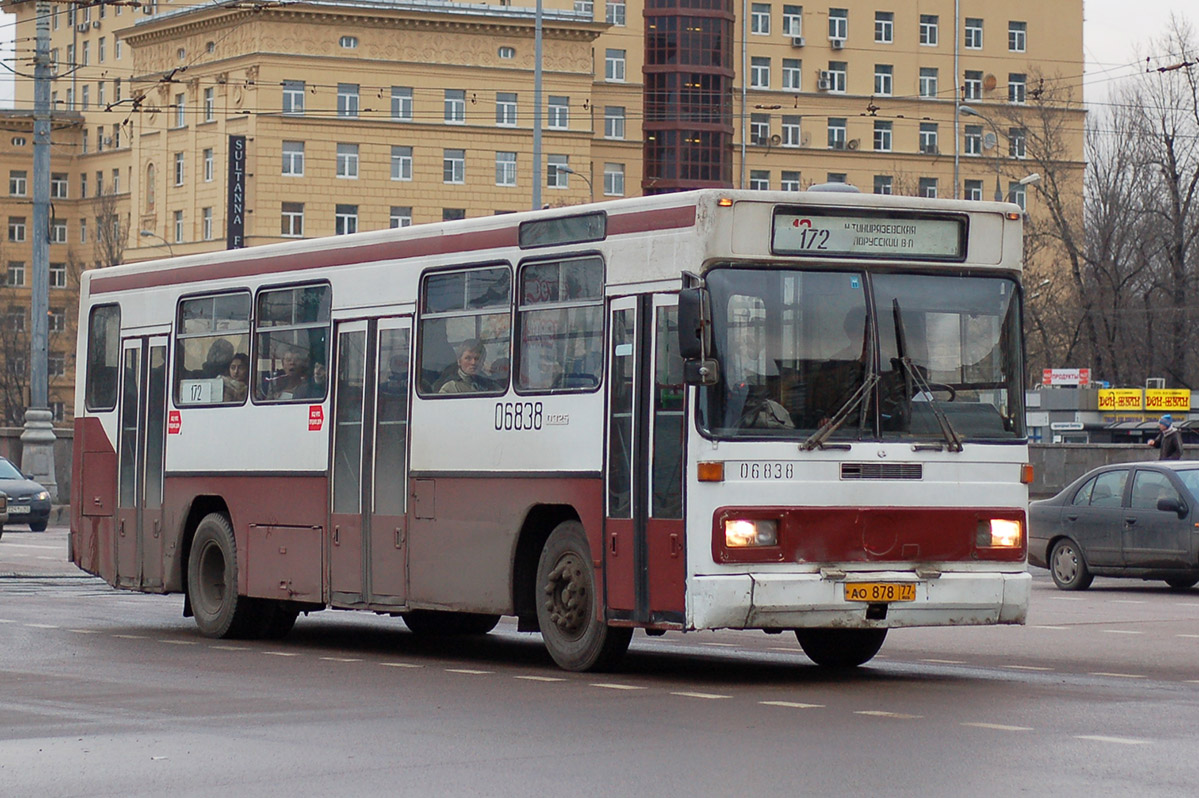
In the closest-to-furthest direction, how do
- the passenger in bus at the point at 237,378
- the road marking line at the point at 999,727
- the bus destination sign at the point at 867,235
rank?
the road marking line at the point at 999,727 < the bus destination sign at the point at 867,235 < the passenger in bus at the point at 237,378

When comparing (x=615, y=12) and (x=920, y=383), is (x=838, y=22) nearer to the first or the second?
(x=615, y=12)

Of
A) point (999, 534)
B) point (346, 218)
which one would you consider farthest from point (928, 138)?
point (999, 534)

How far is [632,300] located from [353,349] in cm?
322

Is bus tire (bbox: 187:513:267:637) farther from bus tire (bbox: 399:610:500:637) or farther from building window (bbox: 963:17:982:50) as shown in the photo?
building window (bbox: 963:17:982:50)

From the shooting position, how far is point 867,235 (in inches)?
520

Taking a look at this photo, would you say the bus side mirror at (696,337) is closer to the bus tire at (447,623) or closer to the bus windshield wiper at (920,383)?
the bus windshield wiper at (920,383)

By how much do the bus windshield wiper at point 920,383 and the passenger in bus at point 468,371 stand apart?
112 inches

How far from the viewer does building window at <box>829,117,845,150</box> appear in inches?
4338

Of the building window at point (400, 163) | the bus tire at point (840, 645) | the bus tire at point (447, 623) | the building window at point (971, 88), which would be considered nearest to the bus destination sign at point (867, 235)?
the bus tire at point (840, 645)

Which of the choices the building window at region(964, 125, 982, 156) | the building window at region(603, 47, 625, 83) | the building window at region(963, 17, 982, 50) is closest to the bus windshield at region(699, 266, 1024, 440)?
the building window at region(603, 47, 625, 83)

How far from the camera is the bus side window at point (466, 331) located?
47.3 ft

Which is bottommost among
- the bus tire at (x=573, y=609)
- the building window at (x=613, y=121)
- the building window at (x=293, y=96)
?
the bus tire at (x=573, y=609)

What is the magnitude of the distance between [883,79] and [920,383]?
326ft

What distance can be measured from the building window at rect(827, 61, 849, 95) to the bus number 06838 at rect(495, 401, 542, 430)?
9789cm
